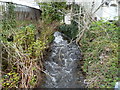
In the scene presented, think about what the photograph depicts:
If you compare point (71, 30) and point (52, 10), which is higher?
point (52, 10)

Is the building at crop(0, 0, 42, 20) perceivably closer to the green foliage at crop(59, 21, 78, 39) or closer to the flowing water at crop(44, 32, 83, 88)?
the green foliage at crop(59, 21, 78, 39)

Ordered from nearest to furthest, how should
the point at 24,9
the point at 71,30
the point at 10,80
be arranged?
the point at 10,80, the point at 71,30, the point at 24,9

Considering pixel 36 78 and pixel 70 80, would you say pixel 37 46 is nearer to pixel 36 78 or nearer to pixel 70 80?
pixel 36 78

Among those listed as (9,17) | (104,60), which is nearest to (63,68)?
(104,60)

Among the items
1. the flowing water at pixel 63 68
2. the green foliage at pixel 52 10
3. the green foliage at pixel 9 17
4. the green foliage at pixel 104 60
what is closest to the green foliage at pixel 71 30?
the flowing water at pixel 63 68

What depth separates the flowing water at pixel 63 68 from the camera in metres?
3.06

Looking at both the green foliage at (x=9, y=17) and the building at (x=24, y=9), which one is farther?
the building at (x=24, y=9)

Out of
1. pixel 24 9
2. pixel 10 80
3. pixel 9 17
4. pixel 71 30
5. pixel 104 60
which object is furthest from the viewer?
pixel 24 9

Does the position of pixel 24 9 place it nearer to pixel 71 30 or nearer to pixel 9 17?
pixel 9 17

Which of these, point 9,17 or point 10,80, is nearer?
point 10,80

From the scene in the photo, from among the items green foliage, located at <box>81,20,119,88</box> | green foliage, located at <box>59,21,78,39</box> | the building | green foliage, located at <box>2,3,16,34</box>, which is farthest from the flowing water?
the building

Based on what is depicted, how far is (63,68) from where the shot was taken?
12.2ft

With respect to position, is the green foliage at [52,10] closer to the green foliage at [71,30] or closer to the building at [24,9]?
the building at [24,9]

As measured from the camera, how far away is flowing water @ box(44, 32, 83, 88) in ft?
10.0
